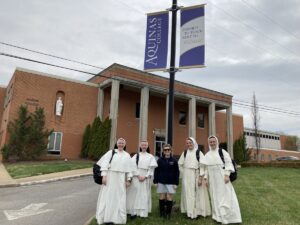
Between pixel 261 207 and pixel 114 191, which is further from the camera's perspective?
pixel 261 207

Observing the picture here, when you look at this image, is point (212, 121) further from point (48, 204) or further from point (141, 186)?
point (141, 186)

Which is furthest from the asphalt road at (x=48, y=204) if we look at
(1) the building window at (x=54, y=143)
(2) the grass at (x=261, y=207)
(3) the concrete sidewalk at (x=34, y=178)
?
(1) the building window at (x=54, y=143)

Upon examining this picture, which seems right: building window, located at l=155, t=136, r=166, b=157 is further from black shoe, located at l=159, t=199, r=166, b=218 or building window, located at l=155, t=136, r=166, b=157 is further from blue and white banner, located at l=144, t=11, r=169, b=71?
black shoe, located at l=159, t=199, r=166, b=218

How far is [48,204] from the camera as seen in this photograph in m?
9.24

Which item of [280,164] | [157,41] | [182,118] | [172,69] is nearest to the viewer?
[172,69]

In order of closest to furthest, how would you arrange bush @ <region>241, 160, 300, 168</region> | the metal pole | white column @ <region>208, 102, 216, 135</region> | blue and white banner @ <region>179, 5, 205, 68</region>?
the metal pole → blue and white banner @ <region>179, 5, 205, 68</region> → bush @ <region>241, 160, 300, 168</region> → white column @ <region>208, 102, 216, 135</region>

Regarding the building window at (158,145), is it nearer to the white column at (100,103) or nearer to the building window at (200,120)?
the building window at (200,120)

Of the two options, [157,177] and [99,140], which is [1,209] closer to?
[157,177]

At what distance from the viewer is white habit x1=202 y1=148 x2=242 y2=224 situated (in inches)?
263

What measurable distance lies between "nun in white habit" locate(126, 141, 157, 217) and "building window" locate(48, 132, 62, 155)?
18.4 metres

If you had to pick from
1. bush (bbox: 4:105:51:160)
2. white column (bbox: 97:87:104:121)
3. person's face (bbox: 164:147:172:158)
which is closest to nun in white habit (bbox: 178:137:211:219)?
person's face (bbox: 164:147:172:158)

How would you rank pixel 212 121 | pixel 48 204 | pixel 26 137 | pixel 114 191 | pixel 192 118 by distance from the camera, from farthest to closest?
pixel 212 121 < pixel 192 118 < pixel 26 137 < pixel 48 204 < pixel 114 191

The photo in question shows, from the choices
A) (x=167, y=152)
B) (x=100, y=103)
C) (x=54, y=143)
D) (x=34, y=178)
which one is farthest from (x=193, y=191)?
(x=100, y=103)

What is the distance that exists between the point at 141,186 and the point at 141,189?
3.3 inches
